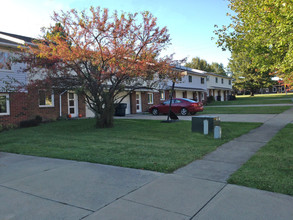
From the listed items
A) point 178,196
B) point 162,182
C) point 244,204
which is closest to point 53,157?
point 162,182

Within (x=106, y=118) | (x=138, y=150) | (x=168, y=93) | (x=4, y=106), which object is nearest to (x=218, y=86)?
(x=168, y=93)

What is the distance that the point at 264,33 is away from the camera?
33.0 ft

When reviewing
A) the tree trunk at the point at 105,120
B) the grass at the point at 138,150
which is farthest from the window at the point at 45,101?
the grass at the point at 138,150

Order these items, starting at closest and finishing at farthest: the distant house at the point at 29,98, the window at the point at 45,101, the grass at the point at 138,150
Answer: the grass at the point at 138,150 < the distant house at the point at 29,98 < the window at the point at 45,101

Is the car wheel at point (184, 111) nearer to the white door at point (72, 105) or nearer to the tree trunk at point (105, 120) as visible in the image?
the tree trunk at point (105, 120)

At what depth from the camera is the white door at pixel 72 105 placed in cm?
1855

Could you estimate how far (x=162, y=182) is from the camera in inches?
175

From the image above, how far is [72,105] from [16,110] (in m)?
4.63

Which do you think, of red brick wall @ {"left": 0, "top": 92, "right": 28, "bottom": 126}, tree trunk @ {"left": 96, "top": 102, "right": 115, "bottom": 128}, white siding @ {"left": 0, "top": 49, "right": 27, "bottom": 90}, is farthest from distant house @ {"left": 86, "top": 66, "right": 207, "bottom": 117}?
white siding @ {"left": 0, "top": 49, "right": 27, "bottom": 90}

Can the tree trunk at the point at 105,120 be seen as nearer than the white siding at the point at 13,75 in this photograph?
Yes

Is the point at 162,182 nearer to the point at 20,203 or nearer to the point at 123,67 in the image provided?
the point at 20,203

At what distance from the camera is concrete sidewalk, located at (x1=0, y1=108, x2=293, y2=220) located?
3277mm

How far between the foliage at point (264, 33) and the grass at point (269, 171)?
12.2ft

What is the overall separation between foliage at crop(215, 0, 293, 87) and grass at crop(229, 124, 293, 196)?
371 centimetres
